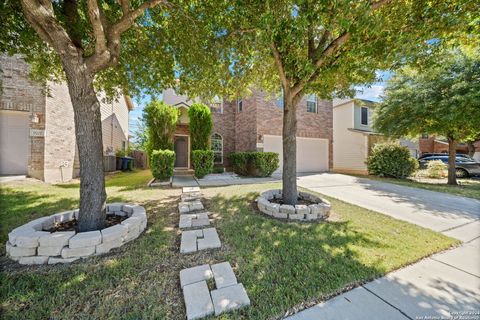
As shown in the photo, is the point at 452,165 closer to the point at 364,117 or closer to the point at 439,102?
the point at 439,102

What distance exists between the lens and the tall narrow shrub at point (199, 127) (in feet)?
31.6

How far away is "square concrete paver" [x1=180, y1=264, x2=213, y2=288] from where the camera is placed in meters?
2.03

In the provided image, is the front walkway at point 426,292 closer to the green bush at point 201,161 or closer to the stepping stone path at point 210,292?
the stepping stone path at point 210,292

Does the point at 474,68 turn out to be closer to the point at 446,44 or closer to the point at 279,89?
the point at 446,44

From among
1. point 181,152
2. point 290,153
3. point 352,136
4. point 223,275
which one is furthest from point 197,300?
point 352,136

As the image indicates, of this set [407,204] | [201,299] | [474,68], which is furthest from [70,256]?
[474,68]

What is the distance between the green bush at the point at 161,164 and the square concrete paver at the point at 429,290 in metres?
7.34

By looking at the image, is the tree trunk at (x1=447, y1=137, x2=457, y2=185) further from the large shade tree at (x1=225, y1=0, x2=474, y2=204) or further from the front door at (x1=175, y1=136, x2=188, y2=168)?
the front door at (x1=175, y1=136, x2=188, y2=168)

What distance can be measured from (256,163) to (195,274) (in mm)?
7978

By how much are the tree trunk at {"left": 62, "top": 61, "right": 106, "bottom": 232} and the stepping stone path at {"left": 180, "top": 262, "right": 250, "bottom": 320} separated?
6.24 ft

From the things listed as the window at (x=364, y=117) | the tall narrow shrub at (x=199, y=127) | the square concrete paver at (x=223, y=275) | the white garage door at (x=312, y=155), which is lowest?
the square concrete paver at (x=223, y=275)

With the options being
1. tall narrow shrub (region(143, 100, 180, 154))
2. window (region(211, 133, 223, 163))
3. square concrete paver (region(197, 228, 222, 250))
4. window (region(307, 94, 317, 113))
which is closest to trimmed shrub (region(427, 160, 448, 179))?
window (region(307, 94, 317, 113))

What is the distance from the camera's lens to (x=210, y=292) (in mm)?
1875

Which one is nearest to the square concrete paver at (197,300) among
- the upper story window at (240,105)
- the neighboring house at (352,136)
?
the upper story window at (240,105)
